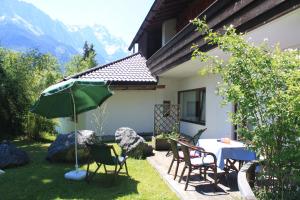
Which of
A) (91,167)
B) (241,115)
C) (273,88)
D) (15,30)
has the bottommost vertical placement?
(91,167)

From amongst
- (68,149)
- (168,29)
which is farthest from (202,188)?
(168,29)

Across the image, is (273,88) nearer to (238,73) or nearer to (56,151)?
(238,73)

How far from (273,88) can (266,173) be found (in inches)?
39.8

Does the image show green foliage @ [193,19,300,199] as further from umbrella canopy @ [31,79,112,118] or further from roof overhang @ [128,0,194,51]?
roof overhang @ [128,0,194,51]

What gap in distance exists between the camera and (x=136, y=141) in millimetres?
9422

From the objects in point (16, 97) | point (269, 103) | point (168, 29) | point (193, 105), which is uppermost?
point (168, 29)

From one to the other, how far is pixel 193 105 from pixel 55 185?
27.7 feet

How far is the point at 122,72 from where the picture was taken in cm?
1544

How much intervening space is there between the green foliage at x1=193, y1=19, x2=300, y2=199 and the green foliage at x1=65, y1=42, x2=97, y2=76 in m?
43.4

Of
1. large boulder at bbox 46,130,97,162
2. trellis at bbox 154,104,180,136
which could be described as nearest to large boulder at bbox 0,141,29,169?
large boulder at bbox 46,130,97,162

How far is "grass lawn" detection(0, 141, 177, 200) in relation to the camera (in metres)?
5.92

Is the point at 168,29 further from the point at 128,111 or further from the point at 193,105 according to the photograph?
the point at 128,111

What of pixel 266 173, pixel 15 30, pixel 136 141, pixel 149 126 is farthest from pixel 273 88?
pixel 15 30

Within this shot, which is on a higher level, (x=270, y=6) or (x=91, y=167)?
(x=270, y=6)
